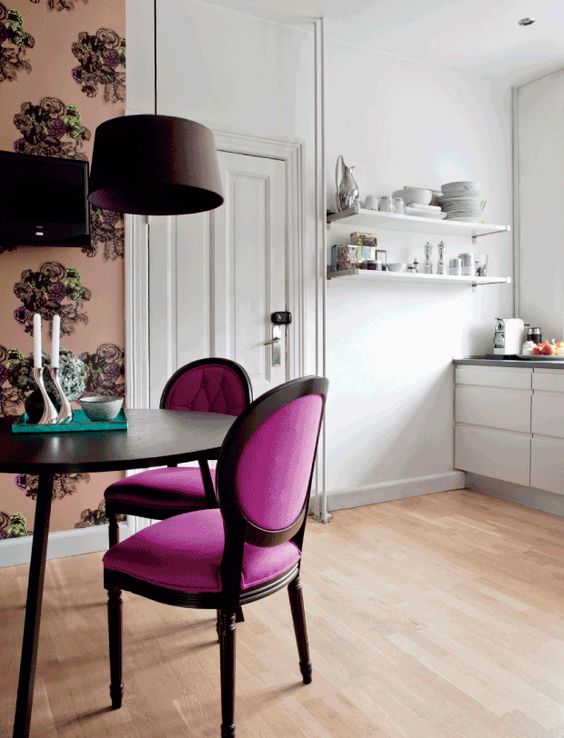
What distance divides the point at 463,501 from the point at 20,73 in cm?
339

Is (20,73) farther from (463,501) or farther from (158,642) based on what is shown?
(463,501)

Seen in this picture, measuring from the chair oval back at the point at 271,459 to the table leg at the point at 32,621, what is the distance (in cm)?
48

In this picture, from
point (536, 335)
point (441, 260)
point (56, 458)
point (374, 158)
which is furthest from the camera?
point (536, 335)

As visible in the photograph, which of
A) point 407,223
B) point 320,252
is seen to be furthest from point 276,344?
point 407,223

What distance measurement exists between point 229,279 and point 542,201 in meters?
2.35

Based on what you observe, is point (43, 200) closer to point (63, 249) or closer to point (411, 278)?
point (63, 249)

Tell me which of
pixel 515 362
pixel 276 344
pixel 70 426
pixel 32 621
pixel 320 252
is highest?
pixel 320 252

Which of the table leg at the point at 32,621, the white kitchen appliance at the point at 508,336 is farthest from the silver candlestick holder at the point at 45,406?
the white kitchen appliance at the point at 508,336

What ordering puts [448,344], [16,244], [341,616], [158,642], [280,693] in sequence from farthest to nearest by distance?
[448,344]
[16,244]
[341,616]
[158,642]
[280,693]

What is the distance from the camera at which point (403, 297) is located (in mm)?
4016

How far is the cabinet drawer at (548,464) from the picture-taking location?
352 cm

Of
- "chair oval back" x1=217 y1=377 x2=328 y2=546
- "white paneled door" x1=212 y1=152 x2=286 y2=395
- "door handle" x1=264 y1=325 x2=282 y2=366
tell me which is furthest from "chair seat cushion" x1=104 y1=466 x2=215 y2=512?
"door handle" x1=264 y1=325 x2=282 y2=366

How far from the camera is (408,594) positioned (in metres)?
2.47

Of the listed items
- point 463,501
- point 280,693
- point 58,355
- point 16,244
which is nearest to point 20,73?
point 16,244
